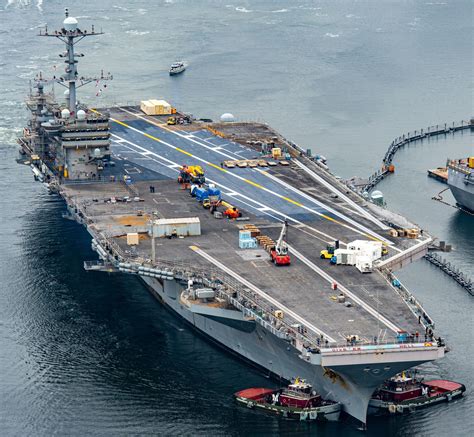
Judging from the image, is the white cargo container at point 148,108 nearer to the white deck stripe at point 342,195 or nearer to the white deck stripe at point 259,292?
the white deck stripe at point 342,195

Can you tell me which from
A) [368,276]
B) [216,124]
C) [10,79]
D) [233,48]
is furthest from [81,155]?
[233,48]

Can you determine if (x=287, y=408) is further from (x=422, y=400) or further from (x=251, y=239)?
(x=251, y=239)

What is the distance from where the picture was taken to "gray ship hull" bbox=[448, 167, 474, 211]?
127m

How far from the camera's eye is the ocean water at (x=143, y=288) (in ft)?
277

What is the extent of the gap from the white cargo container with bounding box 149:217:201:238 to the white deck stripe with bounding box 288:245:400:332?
7.70 metres

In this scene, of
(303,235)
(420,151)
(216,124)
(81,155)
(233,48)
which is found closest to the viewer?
(303,235)

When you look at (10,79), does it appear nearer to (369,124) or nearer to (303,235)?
(369,124)

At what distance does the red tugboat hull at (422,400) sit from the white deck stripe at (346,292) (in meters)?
4.87

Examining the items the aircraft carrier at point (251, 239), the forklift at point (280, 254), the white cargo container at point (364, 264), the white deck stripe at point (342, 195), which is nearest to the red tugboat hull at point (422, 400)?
the aircraft carrier at point (251, 239)

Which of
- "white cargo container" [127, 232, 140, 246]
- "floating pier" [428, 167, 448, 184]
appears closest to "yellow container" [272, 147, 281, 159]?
"floating pier" [428, 167, 448, 184]

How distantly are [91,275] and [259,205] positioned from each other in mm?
14809

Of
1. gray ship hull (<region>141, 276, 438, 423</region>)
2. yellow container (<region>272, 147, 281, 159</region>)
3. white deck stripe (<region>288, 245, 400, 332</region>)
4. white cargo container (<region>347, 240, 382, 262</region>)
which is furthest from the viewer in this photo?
yellow container (<region>272, 147, 281, 159</region>)

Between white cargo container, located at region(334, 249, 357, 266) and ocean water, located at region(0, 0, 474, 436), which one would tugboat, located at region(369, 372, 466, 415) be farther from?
white cargo container, located at region(334, 249, 357, 266)

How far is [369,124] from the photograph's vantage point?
15950cm
